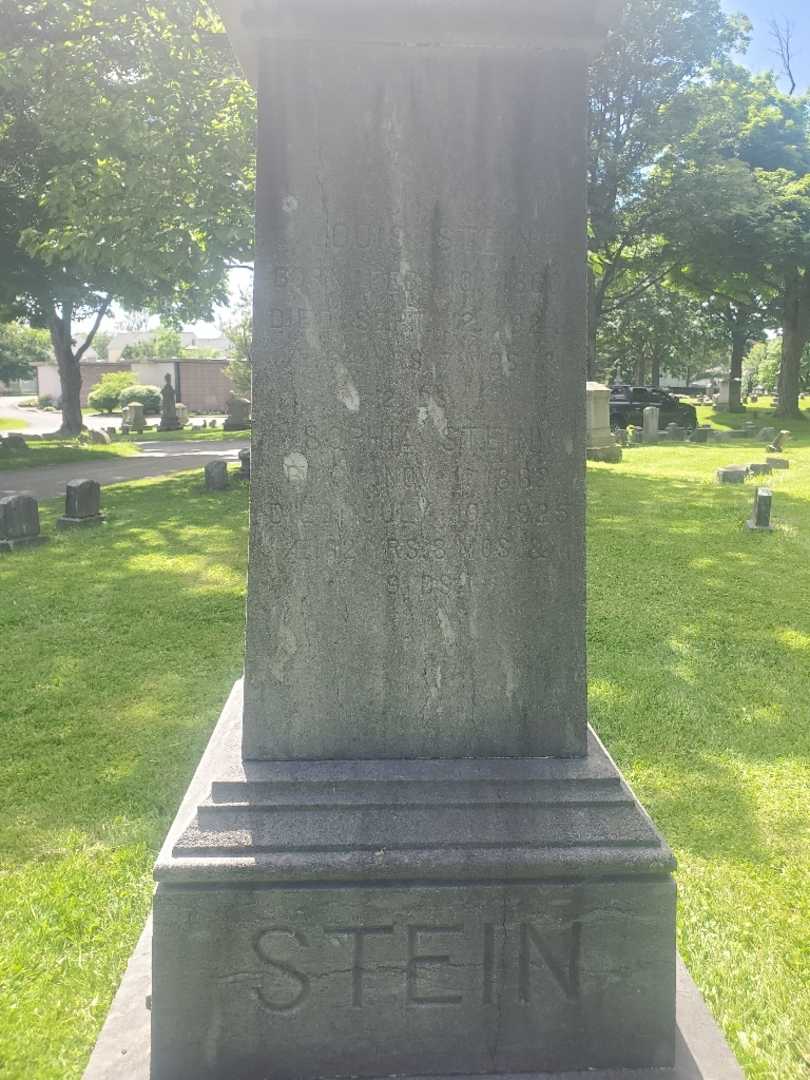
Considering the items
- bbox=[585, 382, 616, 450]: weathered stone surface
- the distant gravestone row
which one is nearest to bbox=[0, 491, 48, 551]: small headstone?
the distant gravestone row

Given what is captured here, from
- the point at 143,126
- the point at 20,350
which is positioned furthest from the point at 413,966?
the point at 20,350

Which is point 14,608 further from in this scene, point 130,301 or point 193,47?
point 130,301

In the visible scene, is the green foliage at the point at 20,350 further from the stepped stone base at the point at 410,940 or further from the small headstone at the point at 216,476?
the stepped stone base at the point at 410,940

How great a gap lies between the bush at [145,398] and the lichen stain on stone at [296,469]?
47478 millimetres

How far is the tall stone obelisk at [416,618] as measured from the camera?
2051mm

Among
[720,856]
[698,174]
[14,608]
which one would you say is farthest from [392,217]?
[698,174]

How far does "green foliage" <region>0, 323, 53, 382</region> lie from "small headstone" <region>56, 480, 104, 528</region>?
37411 mm

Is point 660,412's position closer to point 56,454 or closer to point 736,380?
point 736,380

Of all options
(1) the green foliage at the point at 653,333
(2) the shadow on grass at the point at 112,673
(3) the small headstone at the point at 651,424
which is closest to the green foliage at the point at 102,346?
(1) the green foliage at the point at 653,333

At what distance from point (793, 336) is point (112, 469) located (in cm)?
2649

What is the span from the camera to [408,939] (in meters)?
2.06

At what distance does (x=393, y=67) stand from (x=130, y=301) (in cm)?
2243

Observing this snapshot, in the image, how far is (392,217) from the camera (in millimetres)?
2160

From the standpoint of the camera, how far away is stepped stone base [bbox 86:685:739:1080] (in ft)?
6.64
